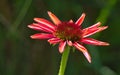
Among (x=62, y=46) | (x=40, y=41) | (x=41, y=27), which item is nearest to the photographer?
(x=62, y=46)

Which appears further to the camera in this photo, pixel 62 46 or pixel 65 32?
pixel 65 32

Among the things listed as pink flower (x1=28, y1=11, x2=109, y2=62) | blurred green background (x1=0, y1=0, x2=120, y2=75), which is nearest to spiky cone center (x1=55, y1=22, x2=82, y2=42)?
pink flower (x1=28, y1=11, x2=109, y2=62)

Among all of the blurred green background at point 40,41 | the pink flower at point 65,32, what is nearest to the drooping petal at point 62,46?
the pink flower at point 65,32

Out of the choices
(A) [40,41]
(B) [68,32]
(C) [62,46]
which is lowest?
(C) [62,46]

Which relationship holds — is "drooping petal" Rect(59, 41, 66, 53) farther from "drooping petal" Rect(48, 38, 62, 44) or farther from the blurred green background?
the blurred green background

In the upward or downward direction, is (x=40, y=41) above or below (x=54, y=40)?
above

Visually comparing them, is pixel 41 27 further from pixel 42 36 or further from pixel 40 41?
pixel 40 41

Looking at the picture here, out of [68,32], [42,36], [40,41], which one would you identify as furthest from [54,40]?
[40,41]
